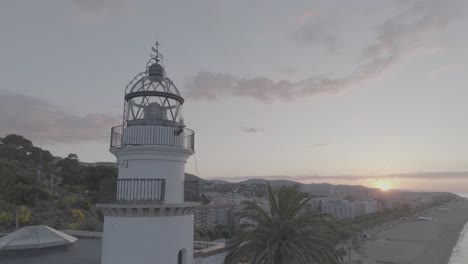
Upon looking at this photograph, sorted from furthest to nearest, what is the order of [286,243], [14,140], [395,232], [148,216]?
[395,232] → [14,140] → [286,243] → [148,216]

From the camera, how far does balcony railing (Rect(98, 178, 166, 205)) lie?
8742 mm

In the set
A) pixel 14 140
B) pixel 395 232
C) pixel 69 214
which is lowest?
pixel 395 232

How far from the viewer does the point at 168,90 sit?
9.62m

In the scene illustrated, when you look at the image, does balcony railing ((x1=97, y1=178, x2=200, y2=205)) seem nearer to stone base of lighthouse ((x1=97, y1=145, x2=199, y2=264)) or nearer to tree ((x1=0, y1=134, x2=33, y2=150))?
stone base of lighthouse ((x1=97, y1=145, x2=199, y2=264))

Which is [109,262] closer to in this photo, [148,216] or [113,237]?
[113,237]

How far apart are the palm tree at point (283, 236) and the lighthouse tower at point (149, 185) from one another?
11.3 feet

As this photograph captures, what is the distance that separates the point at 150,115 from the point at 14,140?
66202mm

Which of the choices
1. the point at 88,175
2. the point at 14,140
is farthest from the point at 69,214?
the point at 14,140

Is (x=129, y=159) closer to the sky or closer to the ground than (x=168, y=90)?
closer to the ground

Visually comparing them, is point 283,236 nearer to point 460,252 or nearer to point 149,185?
point 149,185

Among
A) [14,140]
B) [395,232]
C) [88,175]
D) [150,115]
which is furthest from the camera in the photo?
[395,232]

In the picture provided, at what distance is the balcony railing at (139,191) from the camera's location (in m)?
8.74

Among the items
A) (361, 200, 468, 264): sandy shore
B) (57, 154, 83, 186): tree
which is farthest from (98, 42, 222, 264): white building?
(361, 200, 468, 264): sandy shore

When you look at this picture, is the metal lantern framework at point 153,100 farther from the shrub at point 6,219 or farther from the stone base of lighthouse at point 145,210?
the shrub at point 6,219
